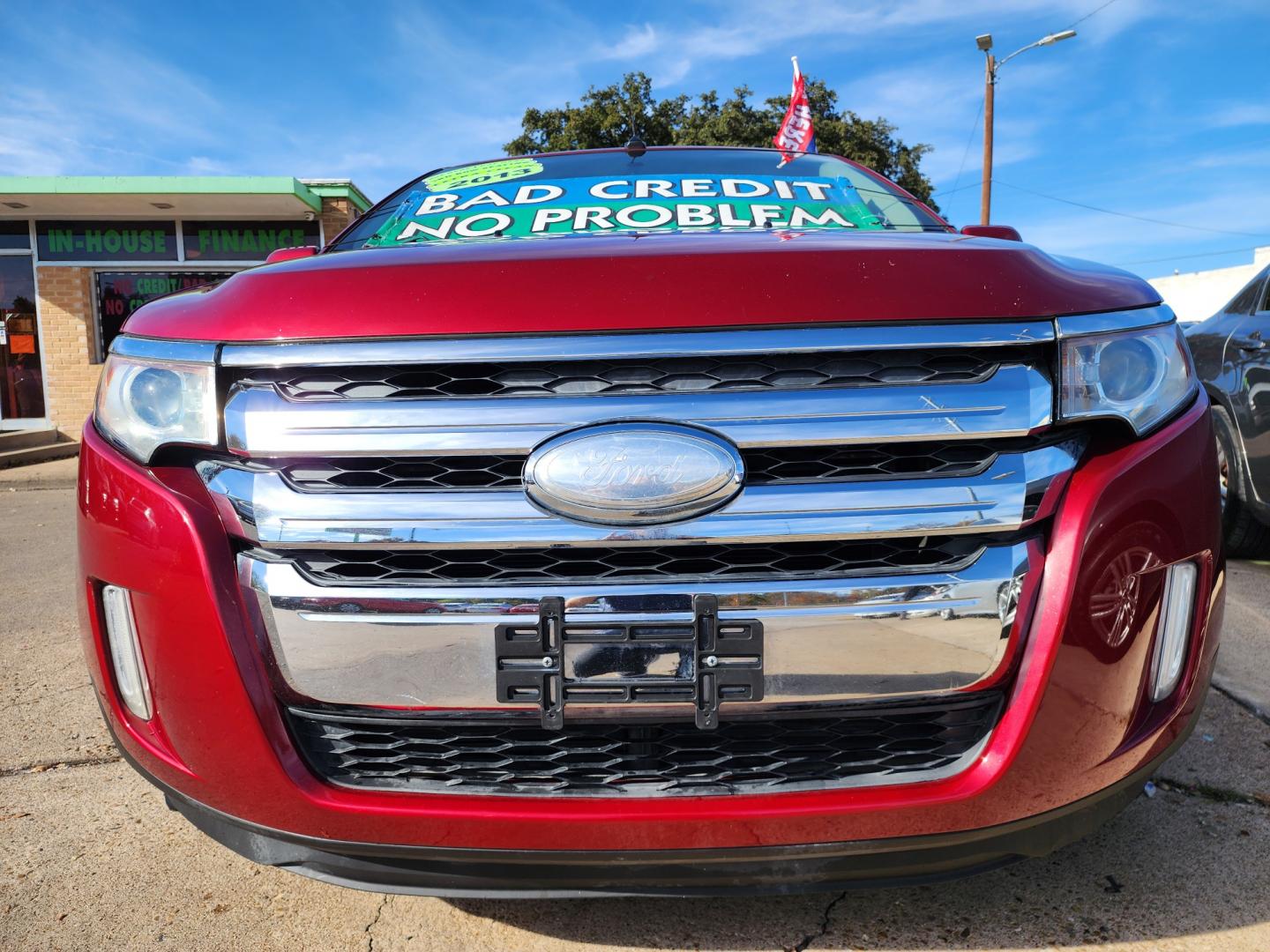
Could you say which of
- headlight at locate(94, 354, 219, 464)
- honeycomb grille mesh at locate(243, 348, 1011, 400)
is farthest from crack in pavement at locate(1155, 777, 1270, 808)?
headlight at locate(94, 354, 219, 464)

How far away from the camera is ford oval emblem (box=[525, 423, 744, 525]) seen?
1.23 meters

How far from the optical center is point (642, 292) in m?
1.28

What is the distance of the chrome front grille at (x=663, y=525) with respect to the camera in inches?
48.8

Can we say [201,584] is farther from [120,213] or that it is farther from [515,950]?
[120,213]

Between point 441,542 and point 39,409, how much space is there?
45.8 feet

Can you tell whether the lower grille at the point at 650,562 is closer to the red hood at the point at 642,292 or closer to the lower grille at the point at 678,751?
the lower grille at the point at 678,751

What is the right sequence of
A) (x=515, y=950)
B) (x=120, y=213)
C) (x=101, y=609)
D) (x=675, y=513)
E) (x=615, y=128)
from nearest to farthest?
(x=675, y=513) → (x=101, y=609) → (x=515, y=950) → (x=120, y=213) → (x=615, y=128)

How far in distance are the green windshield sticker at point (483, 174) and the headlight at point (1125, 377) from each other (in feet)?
6.07

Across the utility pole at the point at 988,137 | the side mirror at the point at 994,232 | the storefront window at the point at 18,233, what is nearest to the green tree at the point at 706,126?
the utility pole at the point at 988,137

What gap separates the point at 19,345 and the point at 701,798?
1439 centimetres

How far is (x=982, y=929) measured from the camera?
153cm

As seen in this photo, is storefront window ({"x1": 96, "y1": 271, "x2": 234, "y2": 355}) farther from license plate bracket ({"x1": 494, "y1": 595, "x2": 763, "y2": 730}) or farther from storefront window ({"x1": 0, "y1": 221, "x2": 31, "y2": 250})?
license plate bracket ({"x1": 494, "y1": 595, "x2": 763, "y2": 730})

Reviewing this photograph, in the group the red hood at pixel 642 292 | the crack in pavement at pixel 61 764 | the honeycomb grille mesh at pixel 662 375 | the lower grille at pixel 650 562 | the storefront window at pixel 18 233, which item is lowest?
the crack in pavement at pixel 61 764

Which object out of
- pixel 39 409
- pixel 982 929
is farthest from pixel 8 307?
pixel 982 929
